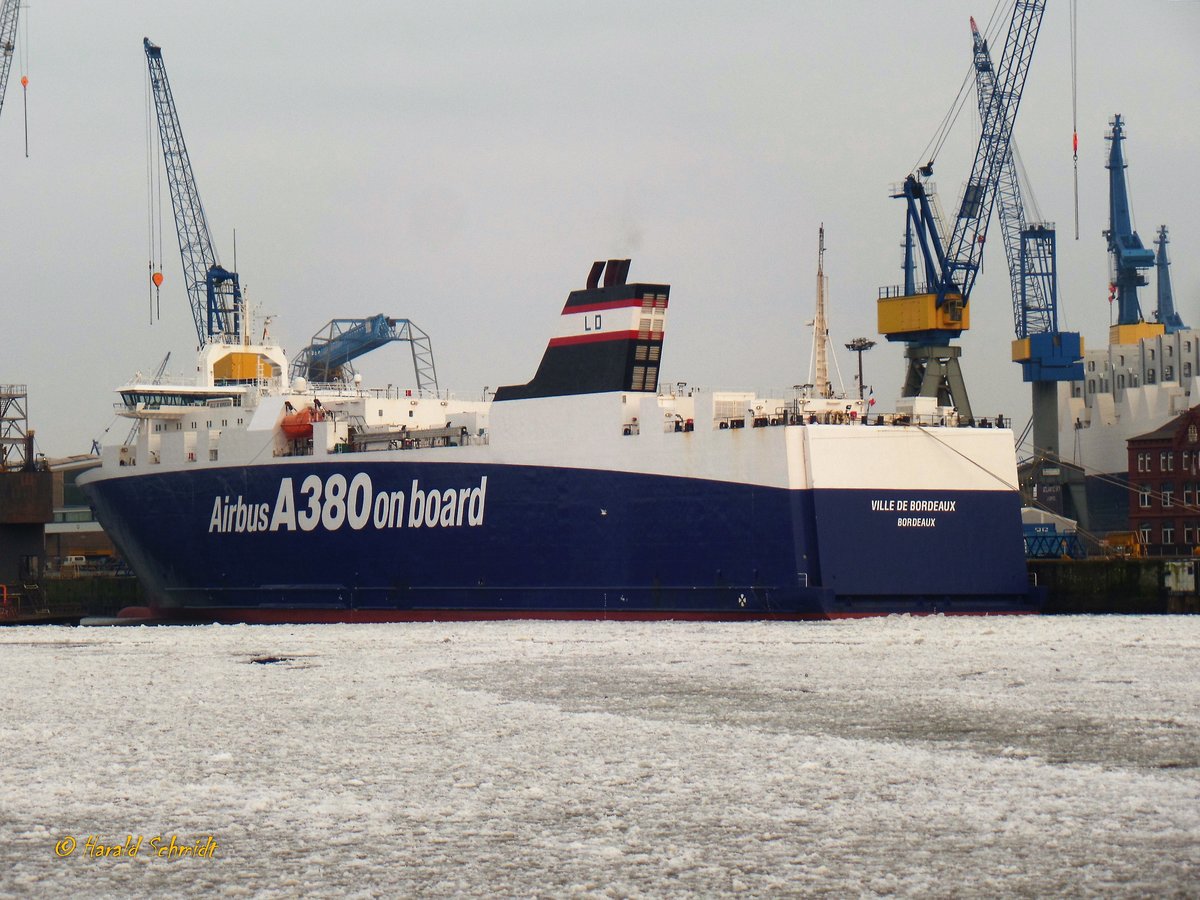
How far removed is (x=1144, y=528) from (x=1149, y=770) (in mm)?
47253

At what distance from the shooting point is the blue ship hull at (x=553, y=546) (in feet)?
96.0

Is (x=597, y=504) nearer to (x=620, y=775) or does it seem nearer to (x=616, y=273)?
(x=616, y=273)

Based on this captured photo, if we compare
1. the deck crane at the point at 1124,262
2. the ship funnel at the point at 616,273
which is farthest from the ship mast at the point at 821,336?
the deck crane at the point at 1124,262

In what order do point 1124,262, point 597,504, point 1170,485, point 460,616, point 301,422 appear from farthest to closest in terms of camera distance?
point 1124,262, point 1170,485, point 301,422, point 460,616, point 597,504

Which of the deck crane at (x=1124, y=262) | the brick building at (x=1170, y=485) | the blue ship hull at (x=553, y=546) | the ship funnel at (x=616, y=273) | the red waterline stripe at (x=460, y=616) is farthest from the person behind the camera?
the deck crane at (x=1124, y=262)

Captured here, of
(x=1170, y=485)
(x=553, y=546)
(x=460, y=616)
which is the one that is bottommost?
(x=460, y=616)

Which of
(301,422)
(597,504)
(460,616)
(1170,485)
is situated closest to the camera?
(597,504)

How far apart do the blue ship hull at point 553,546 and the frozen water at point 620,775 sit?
7.56m

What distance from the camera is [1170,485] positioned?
184ft

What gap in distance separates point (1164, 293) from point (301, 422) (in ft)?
277

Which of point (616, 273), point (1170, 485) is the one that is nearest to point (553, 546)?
point (616, 273)

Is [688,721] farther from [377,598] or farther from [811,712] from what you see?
[377,598]

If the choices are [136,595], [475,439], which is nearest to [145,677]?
[475,439]

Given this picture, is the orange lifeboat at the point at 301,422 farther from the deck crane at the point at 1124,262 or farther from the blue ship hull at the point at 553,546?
the deck crane at the point at 1124,262
